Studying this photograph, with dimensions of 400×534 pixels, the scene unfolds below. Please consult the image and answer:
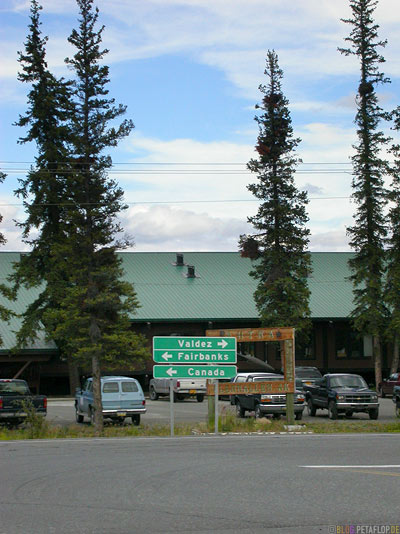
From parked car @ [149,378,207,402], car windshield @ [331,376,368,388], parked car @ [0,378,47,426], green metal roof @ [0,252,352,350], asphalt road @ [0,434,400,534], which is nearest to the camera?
asphalt road @ [0,434,400,534]

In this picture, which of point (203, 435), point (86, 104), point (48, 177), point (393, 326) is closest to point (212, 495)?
point (203, 435)

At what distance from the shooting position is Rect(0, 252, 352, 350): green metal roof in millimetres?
50188

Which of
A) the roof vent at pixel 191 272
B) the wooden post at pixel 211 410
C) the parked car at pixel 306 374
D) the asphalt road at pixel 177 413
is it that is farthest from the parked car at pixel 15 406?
the roof vent at pixel 191 272

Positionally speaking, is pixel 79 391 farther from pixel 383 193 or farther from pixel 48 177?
pixel 383 193

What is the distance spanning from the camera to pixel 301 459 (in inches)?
545

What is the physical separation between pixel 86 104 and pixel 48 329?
1615 cm

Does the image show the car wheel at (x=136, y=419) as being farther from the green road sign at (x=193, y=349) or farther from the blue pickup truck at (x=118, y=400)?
the green road sign at (x=193, y=349)

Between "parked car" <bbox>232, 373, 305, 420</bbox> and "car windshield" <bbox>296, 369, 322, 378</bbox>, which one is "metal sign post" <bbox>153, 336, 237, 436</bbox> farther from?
"car windshield" <bbox>296, 369, 322, 378</bbox>

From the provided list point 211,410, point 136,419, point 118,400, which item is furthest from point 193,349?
point 136,419

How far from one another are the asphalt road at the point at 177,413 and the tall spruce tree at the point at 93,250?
4031mm

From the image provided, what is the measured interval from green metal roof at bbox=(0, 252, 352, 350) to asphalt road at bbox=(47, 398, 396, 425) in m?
8.41

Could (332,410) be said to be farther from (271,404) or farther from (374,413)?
(271,404)

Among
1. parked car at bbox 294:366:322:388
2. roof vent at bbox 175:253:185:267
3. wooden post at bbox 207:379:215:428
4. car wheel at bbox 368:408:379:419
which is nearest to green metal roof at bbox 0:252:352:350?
roof vent at bbox 175:253:185:267

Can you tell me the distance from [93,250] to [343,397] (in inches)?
440
